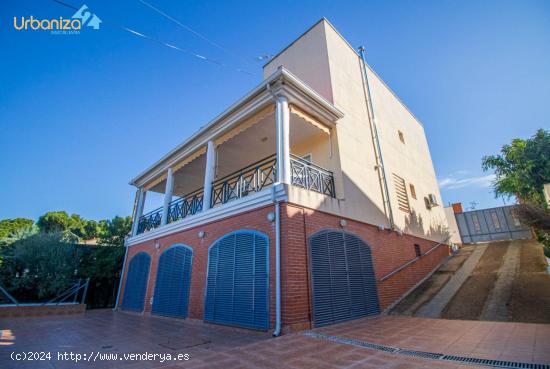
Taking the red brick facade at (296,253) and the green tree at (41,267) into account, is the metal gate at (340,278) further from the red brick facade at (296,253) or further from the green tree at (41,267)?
the green tree at (41,267)

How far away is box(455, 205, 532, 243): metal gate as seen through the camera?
620 inches

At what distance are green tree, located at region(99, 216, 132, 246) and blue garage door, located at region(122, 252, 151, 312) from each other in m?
4.65

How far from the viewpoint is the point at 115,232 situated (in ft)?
53.7

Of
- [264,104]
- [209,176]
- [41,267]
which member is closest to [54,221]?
[41,267]

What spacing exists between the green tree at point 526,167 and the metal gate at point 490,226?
3.97ft

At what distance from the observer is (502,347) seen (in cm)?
381

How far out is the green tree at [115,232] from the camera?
52.5ft

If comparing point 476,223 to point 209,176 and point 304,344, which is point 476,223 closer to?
point 304,344

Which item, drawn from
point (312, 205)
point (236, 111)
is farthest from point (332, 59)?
point (312, 205)

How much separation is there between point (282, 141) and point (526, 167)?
56.2 feet

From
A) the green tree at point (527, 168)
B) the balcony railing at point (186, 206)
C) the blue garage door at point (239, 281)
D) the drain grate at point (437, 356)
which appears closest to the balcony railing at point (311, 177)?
the blue garage door at point (239, 281)

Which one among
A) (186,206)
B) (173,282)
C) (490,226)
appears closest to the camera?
(173,282)

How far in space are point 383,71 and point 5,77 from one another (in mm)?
17415

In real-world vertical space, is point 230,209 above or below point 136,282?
above
